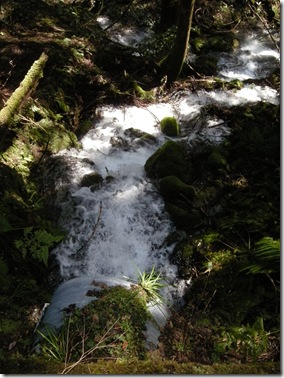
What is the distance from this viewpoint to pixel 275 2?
47.8 ft

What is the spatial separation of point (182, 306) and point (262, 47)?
11.0m

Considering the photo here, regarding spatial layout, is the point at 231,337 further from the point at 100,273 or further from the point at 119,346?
the point at 100,273

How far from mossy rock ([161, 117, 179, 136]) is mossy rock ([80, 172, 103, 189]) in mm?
2242

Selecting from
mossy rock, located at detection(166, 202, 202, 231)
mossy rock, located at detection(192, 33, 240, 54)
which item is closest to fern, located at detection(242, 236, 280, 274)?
mossy rock, located at detection(166, 202, 202, 231)

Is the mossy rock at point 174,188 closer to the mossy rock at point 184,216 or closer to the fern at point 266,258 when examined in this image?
the mossy rock at point 184,216

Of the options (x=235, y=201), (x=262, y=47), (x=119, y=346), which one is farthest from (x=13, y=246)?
(x=262, y=47)

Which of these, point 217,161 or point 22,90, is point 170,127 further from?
point 22,90

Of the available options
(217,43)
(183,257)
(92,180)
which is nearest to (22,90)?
(92,180)

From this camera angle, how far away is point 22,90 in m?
7.05

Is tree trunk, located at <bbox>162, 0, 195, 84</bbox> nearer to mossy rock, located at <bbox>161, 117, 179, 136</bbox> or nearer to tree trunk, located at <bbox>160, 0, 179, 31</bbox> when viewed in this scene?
mossy rock, located at <bbox>161, 117, 179, 136</bbox>

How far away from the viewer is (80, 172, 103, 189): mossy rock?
6848 millimetres

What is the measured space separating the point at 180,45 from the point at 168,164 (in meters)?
3.77

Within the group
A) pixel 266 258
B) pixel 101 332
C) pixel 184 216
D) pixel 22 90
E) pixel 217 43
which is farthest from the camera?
pixel 217 43

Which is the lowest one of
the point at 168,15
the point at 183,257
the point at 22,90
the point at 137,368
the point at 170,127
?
the point at 183,257
